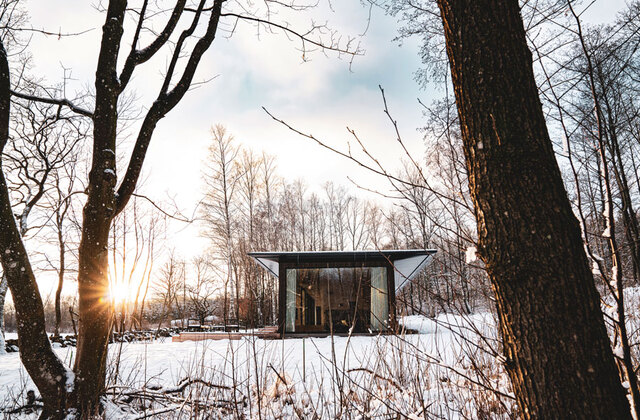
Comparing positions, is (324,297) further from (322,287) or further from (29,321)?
(29,321)

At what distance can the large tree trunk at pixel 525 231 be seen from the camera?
0.88 meters

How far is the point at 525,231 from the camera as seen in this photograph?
0.97 m

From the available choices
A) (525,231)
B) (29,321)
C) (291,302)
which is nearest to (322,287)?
(291,302)

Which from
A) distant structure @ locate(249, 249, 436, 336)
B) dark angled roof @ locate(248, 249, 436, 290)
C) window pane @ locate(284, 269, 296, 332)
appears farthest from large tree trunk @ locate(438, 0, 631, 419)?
window pane @ locate(284, 269, 296, 332)

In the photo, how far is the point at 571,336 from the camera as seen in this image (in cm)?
89

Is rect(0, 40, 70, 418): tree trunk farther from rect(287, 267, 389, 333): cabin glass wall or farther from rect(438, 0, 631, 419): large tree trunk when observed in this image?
rect(287, 267, 389, 333): cabin glass wall

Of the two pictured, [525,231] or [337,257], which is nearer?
[525,231]

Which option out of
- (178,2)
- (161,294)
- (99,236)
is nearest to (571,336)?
(99,236)

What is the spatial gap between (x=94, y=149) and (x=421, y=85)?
262cm

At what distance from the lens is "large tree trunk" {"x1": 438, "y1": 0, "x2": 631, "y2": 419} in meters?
0.88

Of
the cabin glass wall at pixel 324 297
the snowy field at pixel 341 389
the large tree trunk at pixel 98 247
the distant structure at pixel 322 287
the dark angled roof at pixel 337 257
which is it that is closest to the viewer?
the snowy field at pixel 341 389

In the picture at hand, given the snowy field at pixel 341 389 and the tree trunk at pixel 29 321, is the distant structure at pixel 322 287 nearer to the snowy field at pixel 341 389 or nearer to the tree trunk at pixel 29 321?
the snowy field at pixel 341 389

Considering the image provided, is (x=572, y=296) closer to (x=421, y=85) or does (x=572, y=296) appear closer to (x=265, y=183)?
(x=421, y=85)

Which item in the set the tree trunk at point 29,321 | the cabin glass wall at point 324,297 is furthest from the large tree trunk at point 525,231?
the cabin glass wall at point 324,297
